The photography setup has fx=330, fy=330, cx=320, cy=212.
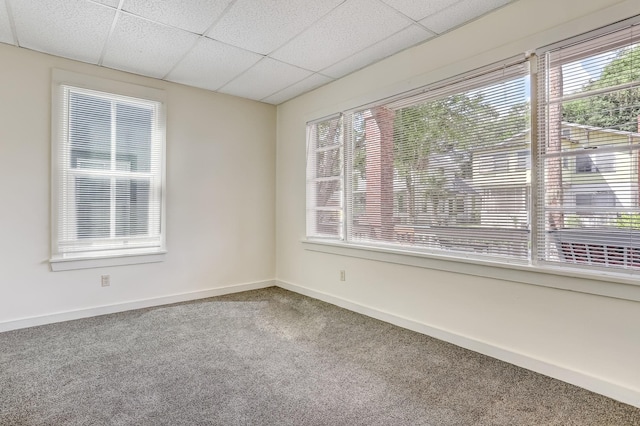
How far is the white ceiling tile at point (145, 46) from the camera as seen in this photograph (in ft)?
8.66

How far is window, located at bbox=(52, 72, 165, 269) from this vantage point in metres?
3.20

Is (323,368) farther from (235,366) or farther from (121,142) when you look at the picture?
(121,142)

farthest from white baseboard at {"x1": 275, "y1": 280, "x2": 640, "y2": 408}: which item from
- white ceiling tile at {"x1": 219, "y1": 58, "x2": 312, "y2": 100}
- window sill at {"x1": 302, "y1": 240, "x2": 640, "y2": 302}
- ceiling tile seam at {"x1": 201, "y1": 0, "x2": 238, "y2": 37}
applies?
ceiling tile seam at {"x1": 201, "y1": 0, "x2": 238, "y2": 37}

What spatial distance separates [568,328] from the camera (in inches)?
82.4

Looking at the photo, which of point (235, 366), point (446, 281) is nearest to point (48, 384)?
point (235, 366)

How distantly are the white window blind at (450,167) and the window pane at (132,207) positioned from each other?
2343mm

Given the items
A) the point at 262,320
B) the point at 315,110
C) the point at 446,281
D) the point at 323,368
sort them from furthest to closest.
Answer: the point at 315,110
the point at 262,320
the point at 446,281
the point at 323,368

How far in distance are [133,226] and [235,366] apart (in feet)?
7.11

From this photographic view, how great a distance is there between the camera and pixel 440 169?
2.82 m

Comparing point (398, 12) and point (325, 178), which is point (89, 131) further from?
point (398, 12)

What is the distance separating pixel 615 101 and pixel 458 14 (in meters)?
1.19

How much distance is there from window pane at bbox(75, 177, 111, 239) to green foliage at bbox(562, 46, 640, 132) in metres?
4.12

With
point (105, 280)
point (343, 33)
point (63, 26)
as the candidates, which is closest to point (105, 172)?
point (105, 280)

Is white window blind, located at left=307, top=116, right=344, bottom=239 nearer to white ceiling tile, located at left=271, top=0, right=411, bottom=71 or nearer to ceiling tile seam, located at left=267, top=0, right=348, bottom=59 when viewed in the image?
white ceiling tile, located at left=271, top=0, right=411, bottom=71
